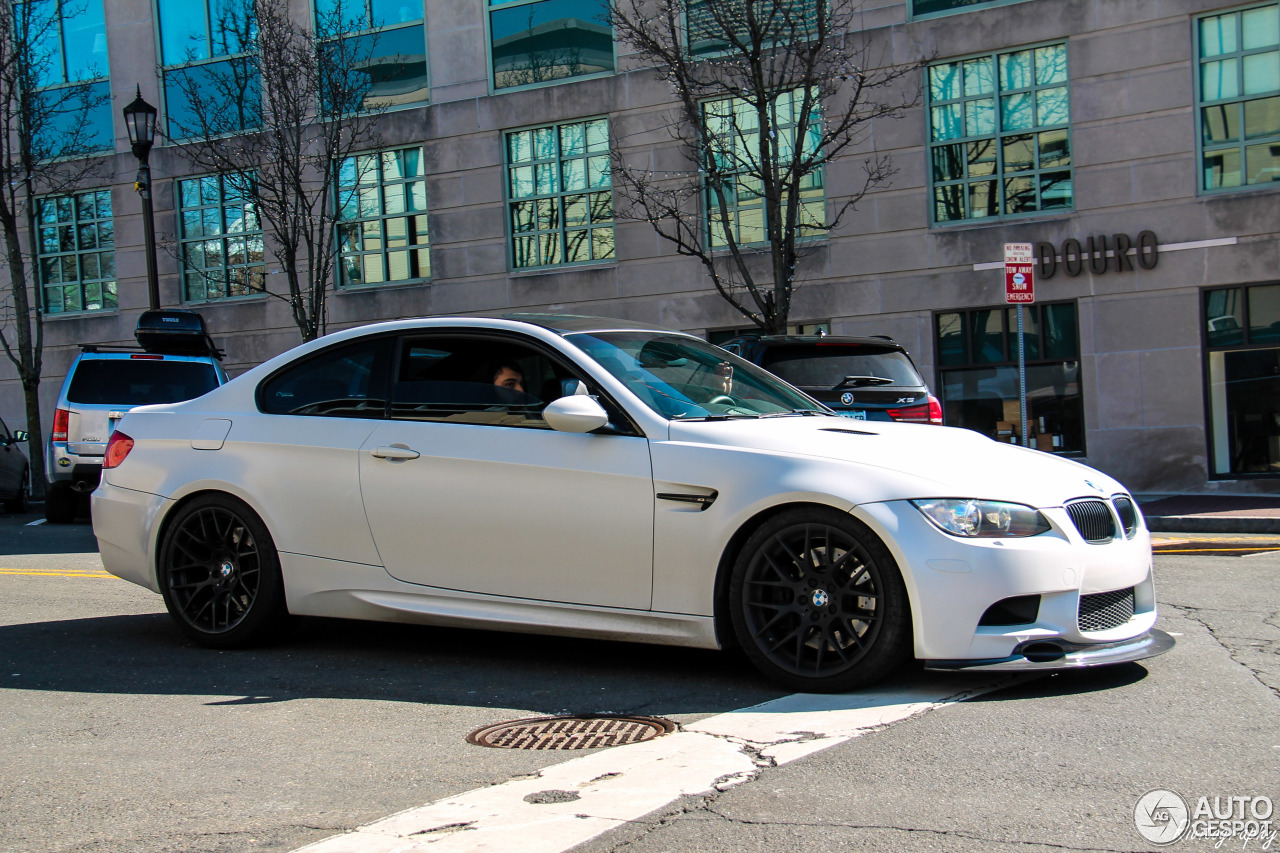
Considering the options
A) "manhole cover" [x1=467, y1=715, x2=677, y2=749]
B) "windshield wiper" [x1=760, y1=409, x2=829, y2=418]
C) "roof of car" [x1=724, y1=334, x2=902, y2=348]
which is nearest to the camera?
"manhole cover" [x1=467, y1=715, x2=677, y2=749]

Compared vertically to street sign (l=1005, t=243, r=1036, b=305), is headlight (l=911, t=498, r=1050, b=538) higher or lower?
lower

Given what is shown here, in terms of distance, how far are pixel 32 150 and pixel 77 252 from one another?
2091 millimetres

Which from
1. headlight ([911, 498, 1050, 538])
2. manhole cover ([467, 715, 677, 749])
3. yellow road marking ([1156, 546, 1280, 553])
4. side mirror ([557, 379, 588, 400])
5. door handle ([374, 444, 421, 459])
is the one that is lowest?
yellow road marking ([1156, 546, 1280, 553])

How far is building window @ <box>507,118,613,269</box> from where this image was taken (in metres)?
20.7

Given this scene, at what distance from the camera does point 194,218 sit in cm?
2423

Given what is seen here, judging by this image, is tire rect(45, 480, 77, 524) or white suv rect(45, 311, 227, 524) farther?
tire rect(45, 480, 77, 524)

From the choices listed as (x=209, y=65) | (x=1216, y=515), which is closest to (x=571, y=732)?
(x=1216, y=515)

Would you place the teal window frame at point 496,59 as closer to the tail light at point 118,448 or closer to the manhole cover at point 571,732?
the tail light at point 118,448

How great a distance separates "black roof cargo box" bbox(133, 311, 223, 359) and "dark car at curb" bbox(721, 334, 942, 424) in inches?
355

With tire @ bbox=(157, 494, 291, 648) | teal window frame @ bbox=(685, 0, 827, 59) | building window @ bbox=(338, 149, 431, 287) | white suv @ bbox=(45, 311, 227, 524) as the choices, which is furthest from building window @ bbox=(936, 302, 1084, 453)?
tire @ bbox=(157, 494, 291, 648)

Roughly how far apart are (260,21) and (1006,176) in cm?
1162

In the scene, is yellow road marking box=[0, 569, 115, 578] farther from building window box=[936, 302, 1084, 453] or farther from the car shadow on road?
building window box=[936, 302, 1084, 453]

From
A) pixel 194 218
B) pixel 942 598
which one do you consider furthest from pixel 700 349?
pixel 194 218

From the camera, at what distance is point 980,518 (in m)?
4.80
